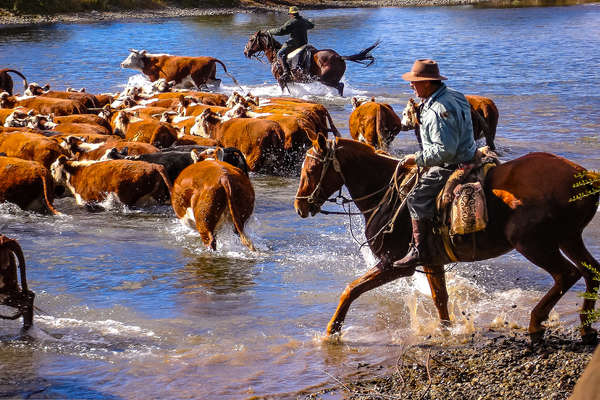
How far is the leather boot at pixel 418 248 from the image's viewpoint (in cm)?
647

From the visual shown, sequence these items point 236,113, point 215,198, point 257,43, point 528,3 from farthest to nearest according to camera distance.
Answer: point 528,3 < point 257,43 < point 236,113 < point 215,198

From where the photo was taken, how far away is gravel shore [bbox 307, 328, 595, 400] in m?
5.44

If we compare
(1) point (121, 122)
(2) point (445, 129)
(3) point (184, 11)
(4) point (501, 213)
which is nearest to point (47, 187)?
(1) point (121, 122)

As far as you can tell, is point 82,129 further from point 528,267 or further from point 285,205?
point 528,267

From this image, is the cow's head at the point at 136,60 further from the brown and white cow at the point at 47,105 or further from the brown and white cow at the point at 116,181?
the brown and white cow at the point at 116,181

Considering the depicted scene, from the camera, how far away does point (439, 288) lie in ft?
22.7

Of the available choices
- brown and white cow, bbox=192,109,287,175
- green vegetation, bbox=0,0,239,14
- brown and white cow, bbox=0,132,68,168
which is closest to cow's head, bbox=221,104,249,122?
brown and white cow, bbox=192,109,287,175

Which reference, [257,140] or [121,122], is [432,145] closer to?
[257,140]

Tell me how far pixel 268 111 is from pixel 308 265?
6.31 meters

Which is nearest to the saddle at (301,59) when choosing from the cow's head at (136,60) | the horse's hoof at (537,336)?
the cow's head at (136,60)

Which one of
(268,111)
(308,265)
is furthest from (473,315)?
(268,111)

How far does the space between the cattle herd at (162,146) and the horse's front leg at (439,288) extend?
2.41 m

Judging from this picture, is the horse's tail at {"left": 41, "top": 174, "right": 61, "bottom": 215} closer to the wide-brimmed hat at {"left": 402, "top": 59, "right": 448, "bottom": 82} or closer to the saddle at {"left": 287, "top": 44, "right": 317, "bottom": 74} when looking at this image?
the wide-brimmed hat at {"left": 402, "top": 59, "right": 448, "bottom": 82}

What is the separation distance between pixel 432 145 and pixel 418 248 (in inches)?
32.9
